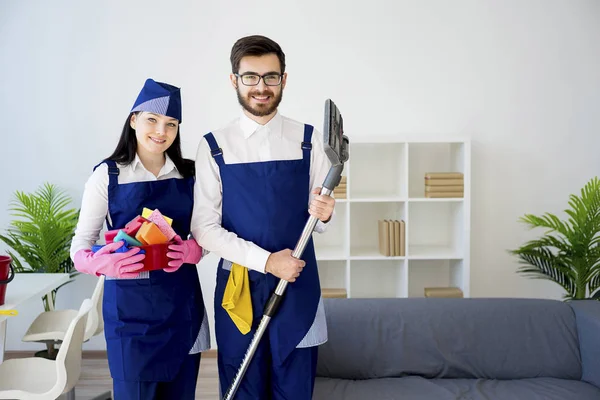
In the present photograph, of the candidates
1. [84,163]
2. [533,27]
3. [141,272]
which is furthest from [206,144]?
[533,27]

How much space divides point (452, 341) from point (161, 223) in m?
1.51

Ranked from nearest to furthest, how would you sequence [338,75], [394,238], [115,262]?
1. [115,262]
2. [394,238]
3. [338,75]

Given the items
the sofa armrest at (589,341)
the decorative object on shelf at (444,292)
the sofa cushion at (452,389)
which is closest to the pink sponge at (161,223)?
the sofa cushion at (452,389)

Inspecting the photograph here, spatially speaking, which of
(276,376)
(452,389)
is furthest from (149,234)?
(452,389)

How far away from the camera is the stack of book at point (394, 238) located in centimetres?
406

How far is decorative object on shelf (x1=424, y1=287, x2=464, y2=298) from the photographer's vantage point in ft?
13.5

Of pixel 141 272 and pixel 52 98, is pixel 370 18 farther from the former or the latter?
pixel 141 272

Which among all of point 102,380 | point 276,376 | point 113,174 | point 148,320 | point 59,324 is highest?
point 113,174

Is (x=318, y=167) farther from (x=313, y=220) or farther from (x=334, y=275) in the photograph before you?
(x=334, y=275)

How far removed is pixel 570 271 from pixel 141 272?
2786 millimetres

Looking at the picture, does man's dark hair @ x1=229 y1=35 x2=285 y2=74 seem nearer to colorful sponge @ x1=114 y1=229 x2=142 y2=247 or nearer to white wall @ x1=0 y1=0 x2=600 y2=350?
colorful sponge @ x1=114 y1=229 x2=142 y2=247

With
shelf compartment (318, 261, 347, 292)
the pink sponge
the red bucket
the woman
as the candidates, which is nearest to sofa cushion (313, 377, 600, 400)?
the woman

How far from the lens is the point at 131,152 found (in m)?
2.00

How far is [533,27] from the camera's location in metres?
4.31
